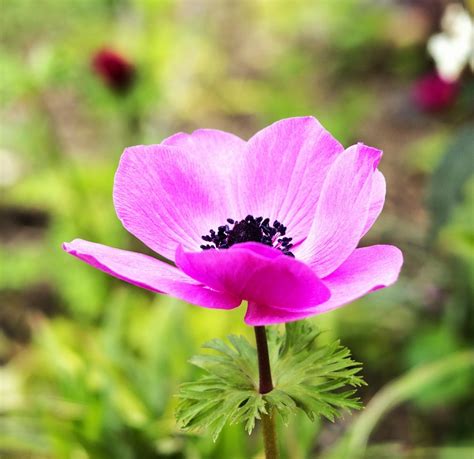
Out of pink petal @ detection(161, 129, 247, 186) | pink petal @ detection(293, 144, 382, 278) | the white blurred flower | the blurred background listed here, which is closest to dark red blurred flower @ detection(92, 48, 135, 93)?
the blurred background

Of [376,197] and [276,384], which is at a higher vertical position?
[376,197]

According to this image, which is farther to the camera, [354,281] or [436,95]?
[436,95]

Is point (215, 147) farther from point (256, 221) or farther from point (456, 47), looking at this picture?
point (456, 47)

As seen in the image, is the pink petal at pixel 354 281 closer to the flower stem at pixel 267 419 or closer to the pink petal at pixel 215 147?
the flower stem at pixel 267 419

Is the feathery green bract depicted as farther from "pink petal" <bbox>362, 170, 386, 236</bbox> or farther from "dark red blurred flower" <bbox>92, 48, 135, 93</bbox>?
"dark red blurred flower" <bbox>92, 48, 135, 93</bbox>

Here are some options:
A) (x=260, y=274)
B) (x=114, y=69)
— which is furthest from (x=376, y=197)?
(x=114, y=69)

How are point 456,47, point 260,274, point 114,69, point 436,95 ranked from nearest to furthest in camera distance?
1. point 260,274
2. point 456,47
3. point 114,69
4. point 436,95

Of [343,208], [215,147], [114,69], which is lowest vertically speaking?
[343,208]

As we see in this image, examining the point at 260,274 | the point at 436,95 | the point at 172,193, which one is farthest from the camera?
the point at 436,95
